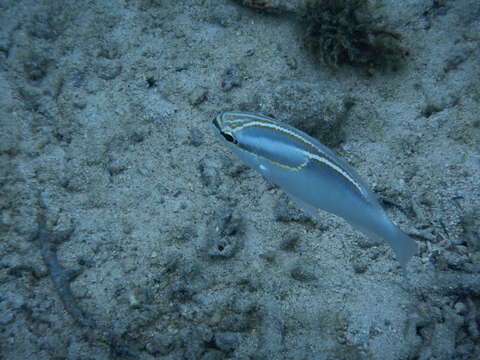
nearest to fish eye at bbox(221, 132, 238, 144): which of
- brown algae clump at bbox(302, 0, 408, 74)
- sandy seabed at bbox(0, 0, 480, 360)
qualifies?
sandy seabed at bbox(0, 0, 480, 360)

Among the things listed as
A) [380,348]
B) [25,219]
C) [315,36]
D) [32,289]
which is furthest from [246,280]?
[315,36]

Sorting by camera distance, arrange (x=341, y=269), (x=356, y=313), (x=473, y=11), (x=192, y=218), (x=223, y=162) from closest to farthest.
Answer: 1. (x=356, y=313)
2. (x=341, y=269)
3. (x=192, y=218)
4. (x=223, y=162)
5. (x=473, y=11)

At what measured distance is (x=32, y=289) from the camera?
3.11 meters

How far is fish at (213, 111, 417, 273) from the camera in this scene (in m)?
2.04

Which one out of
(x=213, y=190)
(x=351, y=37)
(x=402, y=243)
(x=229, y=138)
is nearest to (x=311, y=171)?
(x=229, y=138)

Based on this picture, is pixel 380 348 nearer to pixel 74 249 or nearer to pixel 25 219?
pixel 74 249

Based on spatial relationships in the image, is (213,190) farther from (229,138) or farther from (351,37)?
(351,37)

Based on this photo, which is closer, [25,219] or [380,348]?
[380,348]

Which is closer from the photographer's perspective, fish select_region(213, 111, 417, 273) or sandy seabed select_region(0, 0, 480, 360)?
fish select_region(213, 111, 417, 273)

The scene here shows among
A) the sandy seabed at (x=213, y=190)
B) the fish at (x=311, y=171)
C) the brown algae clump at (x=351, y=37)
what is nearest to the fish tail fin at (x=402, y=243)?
the fish at (x=311, y=171)

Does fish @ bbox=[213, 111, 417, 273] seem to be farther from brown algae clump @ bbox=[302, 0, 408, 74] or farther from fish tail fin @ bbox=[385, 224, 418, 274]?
brown algae clump @ bbox=[302, 0, 408, 74]

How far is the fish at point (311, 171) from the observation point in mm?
A: 2041

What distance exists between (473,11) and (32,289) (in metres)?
6.53

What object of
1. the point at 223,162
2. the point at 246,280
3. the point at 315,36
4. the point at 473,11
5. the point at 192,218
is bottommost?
the point at 246,280
